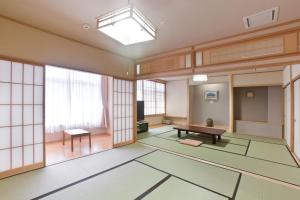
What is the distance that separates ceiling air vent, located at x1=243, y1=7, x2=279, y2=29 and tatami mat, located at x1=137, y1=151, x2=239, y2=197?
2609 millimetres

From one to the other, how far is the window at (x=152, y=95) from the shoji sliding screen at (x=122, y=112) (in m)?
2.71

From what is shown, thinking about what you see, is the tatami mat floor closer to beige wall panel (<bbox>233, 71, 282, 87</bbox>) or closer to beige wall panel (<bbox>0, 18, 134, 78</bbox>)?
beige wall panel (<bbox>0, 18, 134, 78</bbox>)

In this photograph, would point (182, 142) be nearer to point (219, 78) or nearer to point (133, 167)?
point (133, 167)

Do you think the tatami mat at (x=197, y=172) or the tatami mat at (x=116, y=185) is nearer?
the tatami mat at (x=116, y=185)

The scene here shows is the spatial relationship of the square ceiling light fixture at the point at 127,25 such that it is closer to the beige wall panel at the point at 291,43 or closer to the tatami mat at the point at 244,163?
the beige wall panel at the point at 291,43

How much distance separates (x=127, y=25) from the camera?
1979 mm

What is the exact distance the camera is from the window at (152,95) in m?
7.77

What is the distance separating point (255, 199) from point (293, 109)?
3.17m

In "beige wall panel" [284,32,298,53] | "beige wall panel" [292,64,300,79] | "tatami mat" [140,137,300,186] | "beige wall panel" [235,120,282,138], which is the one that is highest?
"beige wall panel" [284,32,298,53]

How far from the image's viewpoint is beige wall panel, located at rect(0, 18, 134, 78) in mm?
2592

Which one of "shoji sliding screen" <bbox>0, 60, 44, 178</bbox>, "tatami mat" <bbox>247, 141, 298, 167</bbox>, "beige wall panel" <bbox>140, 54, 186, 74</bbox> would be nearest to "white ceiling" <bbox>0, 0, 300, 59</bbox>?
"beige wall panel" <bbox>140, 54, 186, 74</bbox>

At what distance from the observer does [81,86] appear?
17.7ft

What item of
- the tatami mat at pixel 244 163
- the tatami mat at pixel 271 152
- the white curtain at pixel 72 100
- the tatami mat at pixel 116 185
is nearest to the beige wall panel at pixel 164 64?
the tatami mat at pixel 244 163

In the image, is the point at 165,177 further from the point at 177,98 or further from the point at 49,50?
the point at 177,98
